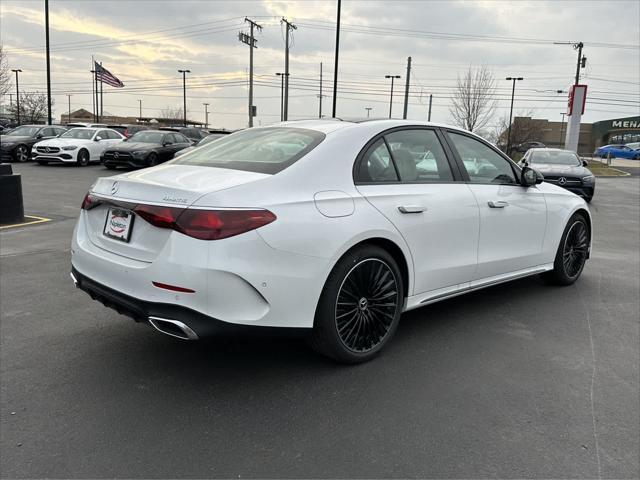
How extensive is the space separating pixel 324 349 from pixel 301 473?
103 centimetres

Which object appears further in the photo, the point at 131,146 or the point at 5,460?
the point at 131,146

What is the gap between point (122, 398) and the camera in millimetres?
3125

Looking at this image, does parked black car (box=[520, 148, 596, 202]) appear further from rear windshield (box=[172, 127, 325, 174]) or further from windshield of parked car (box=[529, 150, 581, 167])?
rear windshield (box=[172, 127, 325, 174])

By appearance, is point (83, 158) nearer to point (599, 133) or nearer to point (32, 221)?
point (32, 221)

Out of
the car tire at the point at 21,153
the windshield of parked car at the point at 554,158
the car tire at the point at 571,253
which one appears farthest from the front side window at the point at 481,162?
the car tire at the point at 21,153

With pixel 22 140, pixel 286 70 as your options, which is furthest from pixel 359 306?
pixel 286 70

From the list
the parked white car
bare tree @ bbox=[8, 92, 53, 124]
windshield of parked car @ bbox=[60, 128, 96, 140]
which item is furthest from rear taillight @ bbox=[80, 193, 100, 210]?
bare tree @ bbox=[8, 92, 53, 124]

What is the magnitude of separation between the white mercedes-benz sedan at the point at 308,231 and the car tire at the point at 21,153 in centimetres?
2034

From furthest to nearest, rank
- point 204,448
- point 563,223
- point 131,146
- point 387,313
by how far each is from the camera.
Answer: point 131,146 → point 563,223 → point 387,313 → point 204,448

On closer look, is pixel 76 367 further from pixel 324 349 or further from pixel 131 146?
pixel 131 146

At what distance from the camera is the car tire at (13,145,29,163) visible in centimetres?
2116

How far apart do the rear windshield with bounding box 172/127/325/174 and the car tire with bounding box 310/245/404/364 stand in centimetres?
73

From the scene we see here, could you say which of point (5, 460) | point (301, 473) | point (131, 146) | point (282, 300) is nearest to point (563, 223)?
point (282, 300)

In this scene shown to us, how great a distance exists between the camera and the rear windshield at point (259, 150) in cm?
339
